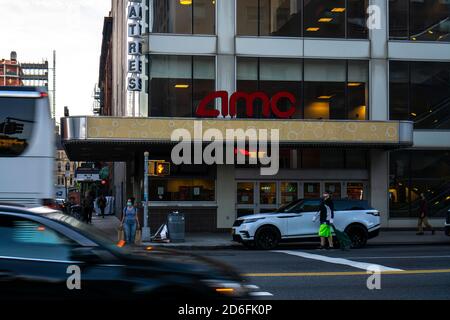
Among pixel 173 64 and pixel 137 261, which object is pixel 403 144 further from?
pixel 137 261

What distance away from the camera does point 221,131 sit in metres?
24.8

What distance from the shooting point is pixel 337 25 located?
1155 inches

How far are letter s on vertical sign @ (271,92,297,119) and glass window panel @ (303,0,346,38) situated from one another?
3741 millimetres

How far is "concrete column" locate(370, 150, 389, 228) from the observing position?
2889 cm

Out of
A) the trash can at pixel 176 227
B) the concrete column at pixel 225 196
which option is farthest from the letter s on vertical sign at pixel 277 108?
the trash can at pixel 176 227

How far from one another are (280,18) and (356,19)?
359 cm

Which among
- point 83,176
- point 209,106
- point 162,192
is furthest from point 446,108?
point 83,176

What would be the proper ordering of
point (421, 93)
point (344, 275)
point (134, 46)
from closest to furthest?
point (344, 275) → point (134, 46) → point (421, 93)

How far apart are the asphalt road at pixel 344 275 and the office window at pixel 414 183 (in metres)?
11.0

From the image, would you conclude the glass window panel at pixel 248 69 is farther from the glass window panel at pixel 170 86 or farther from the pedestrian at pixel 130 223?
the pedestrian at pixel 130 223

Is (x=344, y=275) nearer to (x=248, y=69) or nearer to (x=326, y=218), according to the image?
(x=326, y=218)

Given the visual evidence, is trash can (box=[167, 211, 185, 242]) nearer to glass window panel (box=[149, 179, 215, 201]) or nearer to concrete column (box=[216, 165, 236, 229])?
glass window panel (box=[149, 179, 215, 201])

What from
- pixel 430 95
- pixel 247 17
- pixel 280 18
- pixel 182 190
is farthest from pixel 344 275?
pixel 430 95
